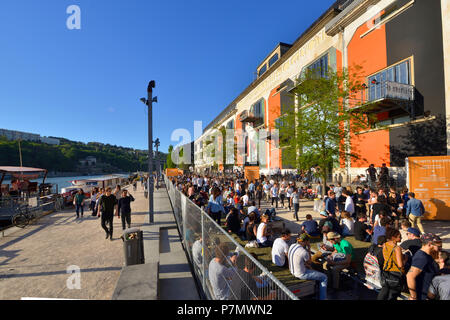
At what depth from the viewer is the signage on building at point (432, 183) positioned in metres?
9.45

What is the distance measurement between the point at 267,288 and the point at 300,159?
1333cm

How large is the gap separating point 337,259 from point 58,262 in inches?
295

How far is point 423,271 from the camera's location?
3.54m

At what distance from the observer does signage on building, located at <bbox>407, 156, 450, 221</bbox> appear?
31.0ft

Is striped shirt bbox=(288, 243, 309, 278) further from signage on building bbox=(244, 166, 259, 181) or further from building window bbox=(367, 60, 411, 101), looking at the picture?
signage on building bbox=(244, 166, 259, 181)

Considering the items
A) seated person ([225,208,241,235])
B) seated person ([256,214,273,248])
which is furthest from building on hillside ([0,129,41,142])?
seated person ([256,214,273,248])

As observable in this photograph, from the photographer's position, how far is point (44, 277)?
196 inches

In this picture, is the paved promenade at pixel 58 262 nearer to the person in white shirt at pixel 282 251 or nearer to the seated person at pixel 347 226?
the person in white shirt at pixel 282 251

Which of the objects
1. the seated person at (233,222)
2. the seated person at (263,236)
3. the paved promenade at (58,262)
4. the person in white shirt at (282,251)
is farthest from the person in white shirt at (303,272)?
the seated person at (233,222)

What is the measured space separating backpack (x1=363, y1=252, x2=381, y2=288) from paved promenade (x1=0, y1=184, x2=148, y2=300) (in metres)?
5.45

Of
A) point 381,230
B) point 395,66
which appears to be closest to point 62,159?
point 395,66

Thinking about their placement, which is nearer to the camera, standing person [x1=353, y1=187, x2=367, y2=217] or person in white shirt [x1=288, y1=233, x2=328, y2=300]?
person in white shirt [x1=288, y1=233, x2=328, y2=300]
